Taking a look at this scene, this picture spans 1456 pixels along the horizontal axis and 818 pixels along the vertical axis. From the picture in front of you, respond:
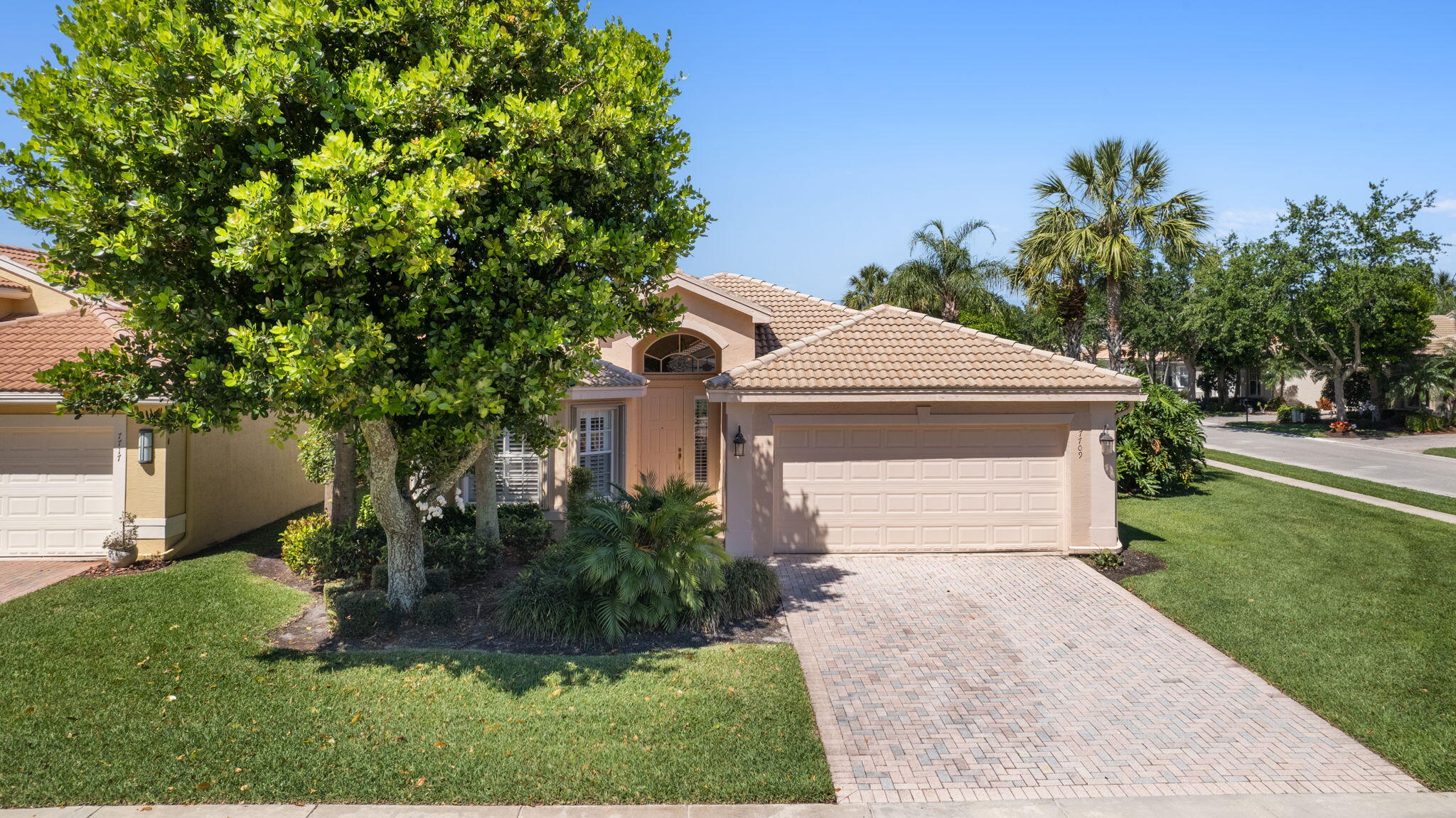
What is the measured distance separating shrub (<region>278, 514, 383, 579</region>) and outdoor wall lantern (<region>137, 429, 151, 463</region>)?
2766 millimetres

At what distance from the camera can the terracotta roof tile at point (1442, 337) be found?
34312 mm

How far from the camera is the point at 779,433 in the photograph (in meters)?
12.7

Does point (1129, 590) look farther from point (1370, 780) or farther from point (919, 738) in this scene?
point (919, 738)

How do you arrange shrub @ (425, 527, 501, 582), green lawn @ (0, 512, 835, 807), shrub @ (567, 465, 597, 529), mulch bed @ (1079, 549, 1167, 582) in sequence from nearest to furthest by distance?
green lawn @ (0, 512, 835, 807), shrub @ (425, 527, 501, 582), mulch bed @ (1079, 549, 1167, 582), shrub @ (567, 465, 597, 529)

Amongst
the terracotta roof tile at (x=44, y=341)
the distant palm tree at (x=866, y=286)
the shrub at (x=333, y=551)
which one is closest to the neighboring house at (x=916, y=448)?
the shrub at (x=333, y=551)

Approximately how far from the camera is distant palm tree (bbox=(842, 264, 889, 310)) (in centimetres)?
3691

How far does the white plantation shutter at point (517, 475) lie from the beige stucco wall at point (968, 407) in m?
3.61

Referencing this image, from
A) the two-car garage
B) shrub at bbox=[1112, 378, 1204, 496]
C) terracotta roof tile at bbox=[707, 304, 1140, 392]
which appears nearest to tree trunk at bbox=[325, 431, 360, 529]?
the two-car garage

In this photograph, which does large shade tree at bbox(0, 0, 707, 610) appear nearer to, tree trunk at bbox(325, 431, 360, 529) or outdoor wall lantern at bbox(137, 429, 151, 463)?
tree trunk at bbox(325, 431, 360, 529)

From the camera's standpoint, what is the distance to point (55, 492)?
1227 cm

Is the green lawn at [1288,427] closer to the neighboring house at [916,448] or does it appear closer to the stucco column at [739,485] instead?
the neighboring house at [916,448]

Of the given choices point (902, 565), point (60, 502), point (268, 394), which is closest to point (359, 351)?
point (268, 394)

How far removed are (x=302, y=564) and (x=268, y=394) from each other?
568cm

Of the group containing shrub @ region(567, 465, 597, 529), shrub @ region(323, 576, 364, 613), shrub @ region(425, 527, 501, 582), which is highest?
shrub @ region(567, 465, 597, 529)
